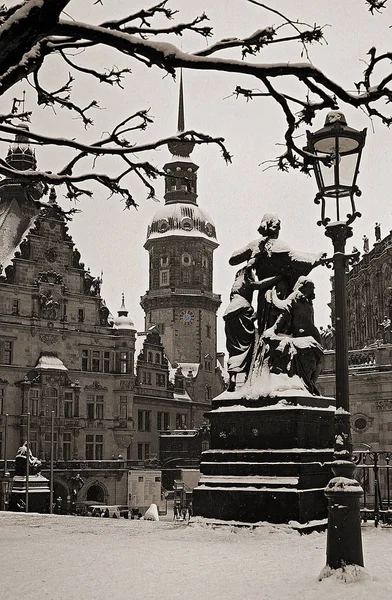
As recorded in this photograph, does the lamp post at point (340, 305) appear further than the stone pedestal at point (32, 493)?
No

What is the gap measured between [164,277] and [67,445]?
1109 inches

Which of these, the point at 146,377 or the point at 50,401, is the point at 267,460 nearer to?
the point at 50,401

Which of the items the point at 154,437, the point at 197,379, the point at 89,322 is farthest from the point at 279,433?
the point at 197,379

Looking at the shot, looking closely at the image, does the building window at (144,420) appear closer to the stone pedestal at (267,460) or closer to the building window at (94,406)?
the building window at (94,406)

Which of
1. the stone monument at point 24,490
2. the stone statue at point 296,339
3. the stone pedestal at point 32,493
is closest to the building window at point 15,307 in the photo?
the stone pedestal at point 32,493

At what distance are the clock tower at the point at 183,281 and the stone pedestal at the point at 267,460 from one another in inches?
2476

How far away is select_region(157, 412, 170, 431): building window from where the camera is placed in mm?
66000

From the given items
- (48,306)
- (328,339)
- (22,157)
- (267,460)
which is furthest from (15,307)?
(267,460)

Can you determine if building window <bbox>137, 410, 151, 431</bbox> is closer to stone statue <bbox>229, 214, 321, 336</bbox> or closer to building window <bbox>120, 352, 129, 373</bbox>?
building window <bbox>120, 352, 129, 373</bbox>

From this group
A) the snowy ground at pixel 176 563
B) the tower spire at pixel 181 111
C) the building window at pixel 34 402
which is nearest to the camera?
the snowy ground at pixel 176 563

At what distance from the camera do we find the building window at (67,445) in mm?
54562

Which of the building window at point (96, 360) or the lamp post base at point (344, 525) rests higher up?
the building window at point (96, 360)

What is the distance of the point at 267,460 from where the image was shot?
38.1 ft

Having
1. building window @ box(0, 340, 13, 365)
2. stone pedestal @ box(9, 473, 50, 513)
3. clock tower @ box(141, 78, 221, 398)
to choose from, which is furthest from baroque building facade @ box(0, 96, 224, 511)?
stone pedestal @ box(9, 473, 50, 513)
